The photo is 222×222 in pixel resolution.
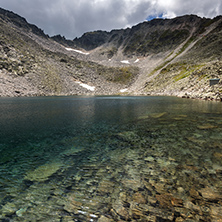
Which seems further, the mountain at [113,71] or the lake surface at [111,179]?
the mountain at [113,71]

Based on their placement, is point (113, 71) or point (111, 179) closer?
point (111, 179)

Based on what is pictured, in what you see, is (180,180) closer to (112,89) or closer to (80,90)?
(80,90)

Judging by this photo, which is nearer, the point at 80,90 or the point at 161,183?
the point at 161,183

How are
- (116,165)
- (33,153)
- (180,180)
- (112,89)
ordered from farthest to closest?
1. (112,89)
2. (33,153)
3. (116,165)
4. (180,180)

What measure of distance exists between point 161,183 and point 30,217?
5464 millimetres

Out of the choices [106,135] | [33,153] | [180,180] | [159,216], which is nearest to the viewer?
[159,216]

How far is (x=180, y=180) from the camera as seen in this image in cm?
683

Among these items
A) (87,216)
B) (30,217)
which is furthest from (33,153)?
(87,216)

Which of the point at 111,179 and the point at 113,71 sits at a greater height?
the point at 113,71

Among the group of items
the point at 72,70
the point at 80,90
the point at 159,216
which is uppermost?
the point at 72,70

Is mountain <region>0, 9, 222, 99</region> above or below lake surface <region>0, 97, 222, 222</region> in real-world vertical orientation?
above

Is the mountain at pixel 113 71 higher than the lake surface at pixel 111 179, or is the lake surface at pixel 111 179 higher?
the mountain at pixel 113 71

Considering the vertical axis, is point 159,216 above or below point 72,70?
below

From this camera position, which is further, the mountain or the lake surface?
the mountain
